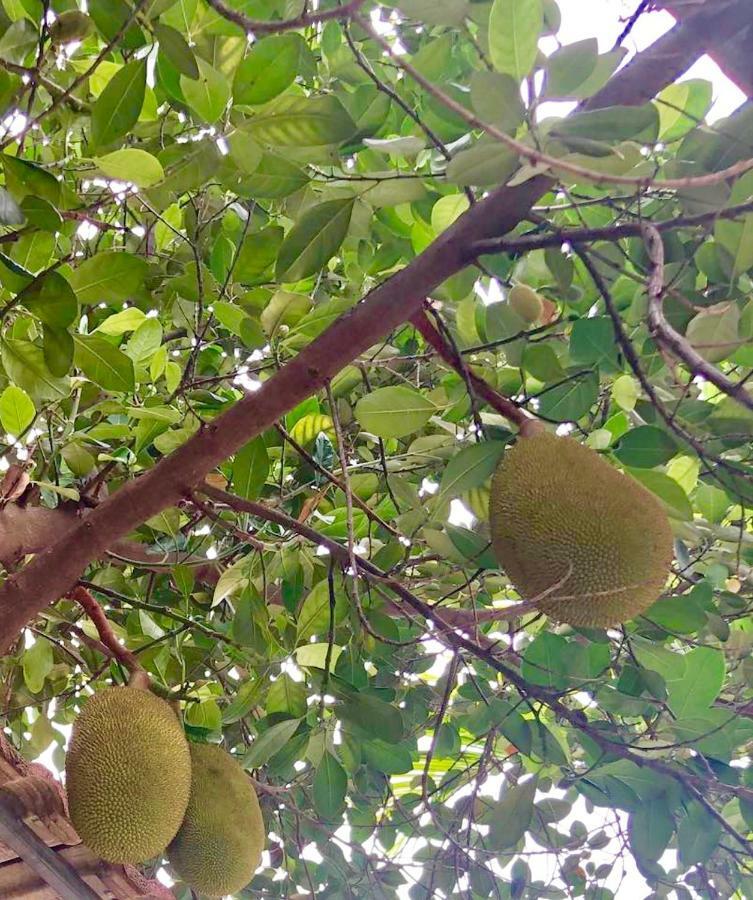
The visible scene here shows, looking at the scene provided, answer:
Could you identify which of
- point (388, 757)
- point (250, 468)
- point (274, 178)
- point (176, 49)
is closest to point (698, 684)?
point (388, 757)

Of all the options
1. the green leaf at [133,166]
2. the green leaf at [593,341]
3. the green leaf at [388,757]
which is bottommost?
the green leaf at [388,757]

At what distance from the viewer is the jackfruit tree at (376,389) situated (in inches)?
22.5

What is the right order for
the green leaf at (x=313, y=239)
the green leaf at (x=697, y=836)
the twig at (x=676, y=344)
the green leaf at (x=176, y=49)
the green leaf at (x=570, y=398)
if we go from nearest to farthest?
the twig at (x=676, y=344)
the green leaf at (x=176, y=49)
the green leaf at (x=313, y=239)
the green leaf at (x=570, y=398)
the green leaf at (x=697, y=836)

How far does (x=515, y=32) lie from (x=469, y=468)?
0.36 m

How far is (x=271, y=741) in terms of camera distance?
84 centimetres

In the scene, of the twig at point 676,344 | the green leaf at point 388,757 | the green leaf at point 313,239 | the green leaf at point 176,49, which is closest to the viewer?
the twig at point 676,344

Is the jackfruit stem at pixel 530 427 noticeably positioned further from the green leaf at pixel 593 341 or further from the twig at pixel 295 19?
the twig at pixel 295 19

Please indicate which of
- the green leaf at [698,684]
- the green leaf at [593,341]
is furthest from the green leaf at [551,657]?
the green leaf at [593,341]

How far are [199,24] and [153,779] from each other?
70 centimetres

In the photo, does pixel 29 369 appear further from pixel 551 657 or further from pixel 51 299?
pixel 551 657

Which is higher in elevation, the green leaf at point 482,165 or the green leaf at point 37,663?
the green leaf at point 482,165

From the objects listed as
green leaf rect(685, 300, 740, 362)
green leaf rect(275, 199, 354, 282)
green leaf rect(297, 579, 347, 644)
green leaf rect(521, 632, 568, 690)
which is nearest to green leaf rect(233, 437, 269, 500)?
green leaf rect(297, 579, 347, 644)

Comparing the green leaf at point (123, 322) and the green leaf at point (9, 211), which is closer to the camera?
the green leaf at point (9, 211)

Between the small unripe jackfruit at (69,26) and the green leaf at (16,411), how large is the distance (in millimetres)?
299
